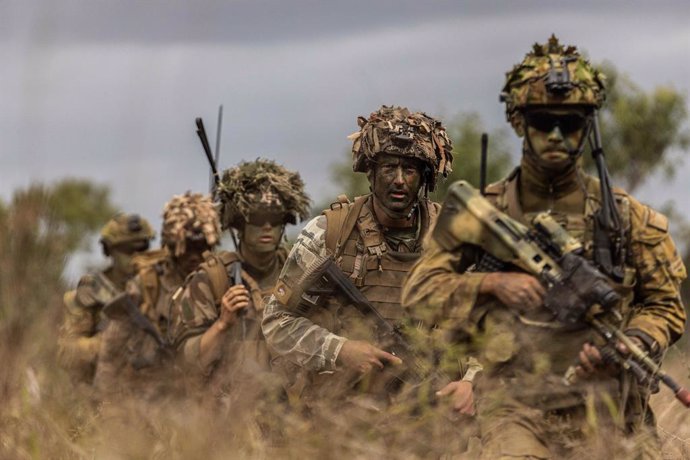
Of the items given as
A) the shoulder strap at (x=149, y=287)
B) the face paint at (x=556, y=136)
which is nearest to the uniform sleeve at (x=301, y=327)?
the face paint at (x=556, y=136)

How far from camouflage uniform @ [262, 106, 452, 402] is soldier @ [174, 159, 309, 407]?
5.29 ft

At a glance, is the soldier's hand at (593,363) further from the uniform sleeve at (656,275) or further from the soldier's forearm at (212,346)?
the soldier's forearm at (212,346)

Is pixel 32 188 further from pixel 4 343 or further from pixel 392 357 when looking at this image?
A: pixel 392 357

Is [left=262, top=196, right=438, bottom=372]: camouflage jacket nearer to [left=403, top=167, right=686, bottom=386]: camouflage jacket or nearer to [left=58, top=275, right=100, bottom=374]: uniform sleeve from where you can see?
[left=403, top=167, right=686, bottom=386]: camouflage jacket

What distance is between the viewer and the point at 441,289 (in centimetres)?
644

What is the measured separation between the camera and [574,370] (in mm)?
6219

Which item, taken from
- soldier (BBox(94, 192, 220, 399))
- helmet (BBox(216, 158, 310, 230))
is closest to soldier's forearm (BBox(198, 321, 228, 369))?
helmet (BBox(216, 158, 310, 230))

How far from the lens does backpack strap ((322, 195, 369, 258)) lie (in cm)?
835

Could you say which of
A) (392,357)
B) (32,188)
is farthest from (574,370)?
(32,188)

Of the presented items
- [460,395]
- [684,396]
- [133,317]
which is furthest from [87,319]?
[684,396]

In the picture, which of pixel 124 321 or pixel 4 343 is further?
pixel 124 321

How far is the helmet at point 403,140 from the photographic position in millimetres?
8539

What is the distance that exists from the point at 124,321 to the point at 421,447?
663 cm

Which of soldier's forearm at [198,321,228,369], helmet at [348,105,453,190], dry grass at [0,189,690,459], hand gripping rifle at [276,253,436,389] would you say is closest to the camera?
dry grass at [0,189,690,459]
